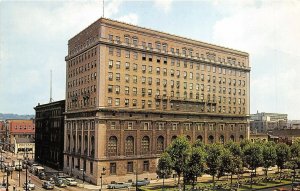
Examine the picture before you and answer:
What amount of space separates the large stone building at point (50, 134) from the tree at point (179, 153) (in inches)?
1879

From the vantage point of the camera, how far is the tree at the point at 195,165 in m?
68.8

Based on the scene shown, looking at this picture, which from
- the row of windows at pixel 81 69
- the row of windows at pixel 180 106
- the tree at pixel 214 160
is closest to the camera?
the tree at pixel 214 160

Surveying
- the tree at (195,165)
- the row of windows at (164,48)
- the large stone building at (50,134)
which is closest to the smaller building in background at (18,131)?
the large stone building at (50,134)

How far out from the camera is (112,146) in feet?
280

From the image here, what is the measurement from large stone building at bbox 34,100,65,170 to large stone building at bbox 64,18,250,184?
6639mm

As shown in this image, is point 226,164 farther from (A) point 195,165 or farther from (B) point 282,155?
(B) point 282,155

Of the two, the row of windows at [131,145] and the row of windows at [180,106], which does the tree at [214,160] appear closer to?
the row of windows at [131,145]

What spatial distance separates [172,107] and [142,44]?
19826 mm

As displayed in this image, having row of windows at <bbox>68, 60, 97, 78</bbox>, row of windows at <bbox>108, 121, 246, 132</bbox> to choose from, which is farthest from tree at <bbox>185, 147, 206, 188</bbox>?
row of windows at <bbox>68, 60, 97, 78</bbox>

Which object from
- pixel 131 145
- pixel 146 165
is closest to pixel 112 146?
pixel 131 145

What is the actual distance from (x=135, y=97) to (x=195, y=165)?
2832cm

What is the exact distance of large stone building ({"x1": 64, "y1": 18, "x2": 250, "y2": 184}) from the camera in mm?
85375

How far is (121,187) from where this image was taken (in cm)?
7912

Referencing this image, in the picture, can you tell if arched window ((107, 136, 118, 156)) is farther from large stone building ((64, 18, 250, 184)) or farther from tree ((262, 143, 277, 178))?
tree ((262, 143, 277, 178))
